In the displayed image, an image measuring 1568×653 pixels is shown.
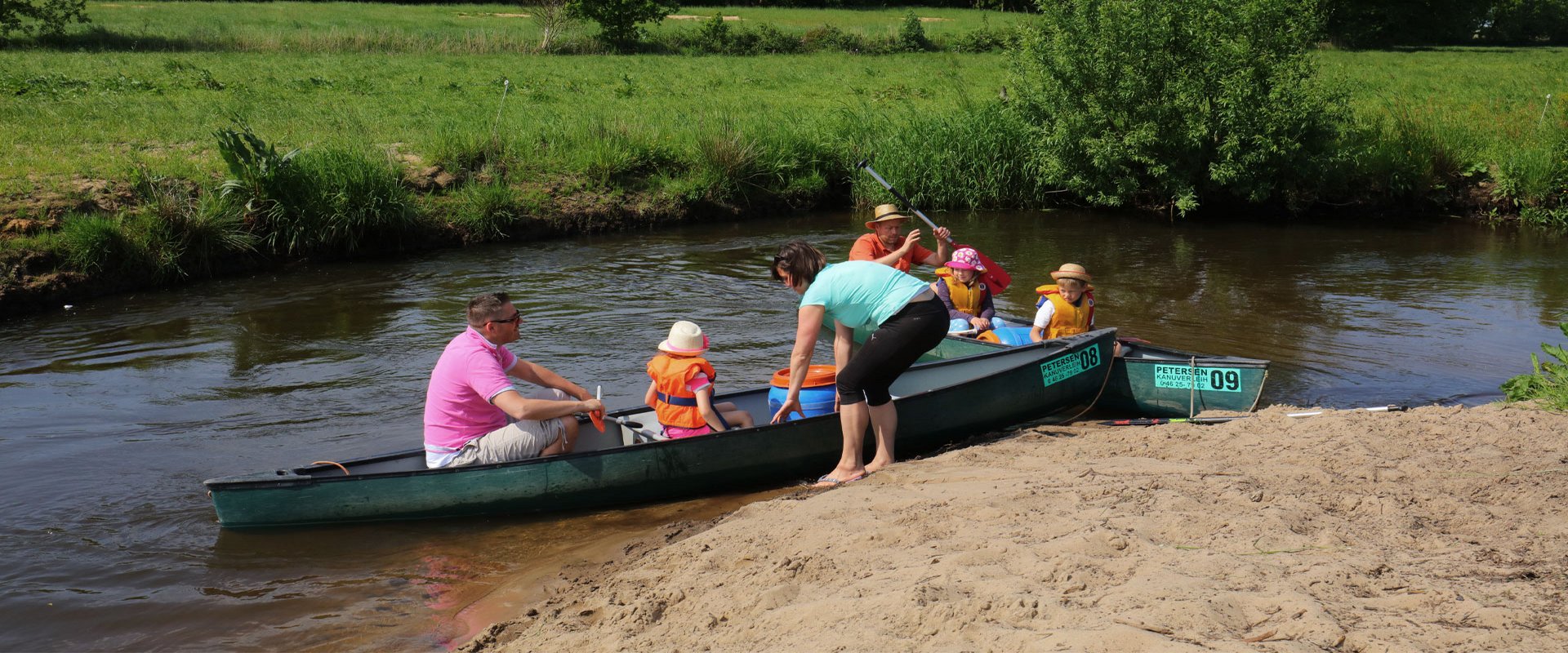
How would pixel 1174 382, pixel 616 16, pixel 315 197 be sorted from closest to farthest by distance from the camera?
pixel 1174 382 → pixel 315 197 → pixel 616 16

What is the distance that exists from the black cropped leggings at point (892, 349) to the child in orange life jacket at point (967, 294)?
8.66 feet

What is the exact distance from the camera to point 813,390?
23.1ft

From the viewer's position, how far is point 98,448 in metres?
7.67

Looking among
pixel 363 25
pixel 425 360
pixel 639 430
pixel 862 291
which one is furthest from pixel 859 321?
pixel 363 25

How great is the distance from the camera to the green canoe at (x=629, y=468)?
6090 millimetres

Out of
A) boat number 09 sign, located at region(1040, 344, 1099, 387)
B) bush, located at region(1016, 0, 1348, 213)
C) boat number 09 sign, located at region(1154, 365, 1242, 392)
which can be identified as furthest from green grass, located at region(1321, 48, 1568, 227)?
boat number 09 sign, located at region(1040, 344, 1099, 387)

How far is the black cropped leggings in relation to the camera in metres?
6.20

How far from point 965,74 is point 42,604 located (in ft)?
89.1

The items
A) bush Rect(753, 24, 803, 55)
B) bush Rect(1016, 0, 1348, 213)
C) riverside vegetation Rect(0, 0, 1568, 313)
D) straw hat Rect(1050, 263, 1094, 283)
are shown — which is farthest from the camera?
bush Rect(753, 24, 803, 55)

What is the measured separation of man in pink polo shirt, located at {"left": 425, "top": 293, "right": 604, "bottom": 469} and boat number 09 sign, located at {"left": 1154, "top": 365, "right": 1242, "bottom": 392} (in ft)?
13.5

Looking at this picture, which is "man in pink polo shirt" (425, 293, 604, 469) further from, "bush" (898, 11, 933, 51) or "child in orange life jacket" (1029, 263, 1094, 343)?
"bush" (898, 11, 933, 51)

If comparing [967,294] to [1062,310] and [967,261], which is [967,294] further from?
[1062,310]

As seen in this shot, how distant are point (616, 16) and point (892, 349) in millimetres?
31176

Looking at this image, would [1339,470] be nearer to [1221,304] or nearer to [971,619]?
[971,619]
